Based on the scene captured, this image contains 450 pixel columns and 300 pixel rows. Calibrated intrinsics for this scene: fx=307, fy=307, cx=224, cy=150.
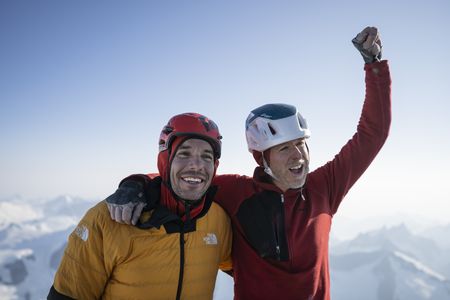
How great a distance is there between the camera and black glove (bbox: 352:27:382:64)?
5453mm

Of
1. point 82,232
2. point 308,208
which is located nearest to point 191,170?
point 82,232

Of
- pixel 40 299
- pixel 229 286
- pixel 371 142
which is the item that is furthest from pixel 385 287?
pixel 371 142

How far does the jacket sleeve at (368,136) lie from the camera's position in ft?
19.2

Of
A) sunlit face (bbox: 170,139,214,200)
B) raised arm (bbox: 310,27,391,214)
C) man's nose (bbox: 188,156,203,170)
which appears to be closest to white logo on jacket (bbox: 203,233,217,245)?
sunlit face (bbox: 170,139,214,200)

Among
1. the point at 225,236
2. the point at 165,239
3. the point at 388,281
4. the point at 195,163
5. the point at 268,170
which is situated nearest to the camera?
the point at 165,239

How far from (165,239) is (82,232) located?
1080 millimetres

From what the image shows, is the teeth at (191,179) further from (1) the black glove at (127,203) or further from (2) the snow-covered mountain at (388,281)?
(2) the snow-covered mountain at (388,281)

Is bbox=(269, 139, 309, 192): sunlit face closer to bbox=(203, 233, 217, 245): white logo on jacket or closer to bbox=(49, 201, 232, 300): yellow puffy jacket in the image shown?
bbox=(203, 233, 217, 245): white logo on jacket

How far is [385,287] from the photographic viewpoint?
173m

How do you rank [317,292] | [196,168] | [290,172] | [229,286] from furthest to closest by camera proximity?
[229,286], [290,172], [317,292], [196,168]

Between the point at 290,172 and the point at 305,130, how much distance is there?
0.90m

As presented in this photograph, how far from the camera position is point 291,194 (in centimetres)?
551

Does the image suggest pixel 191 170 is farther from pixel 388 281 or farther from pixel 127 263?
pixel 388 281

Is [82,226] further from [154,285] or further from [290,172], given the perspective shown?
[290,172]
